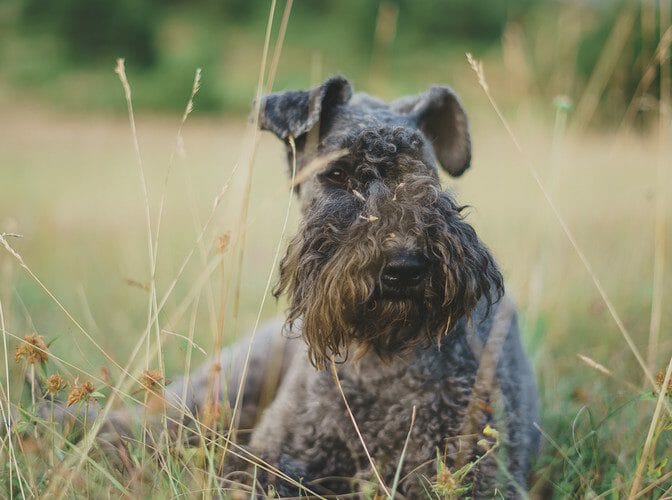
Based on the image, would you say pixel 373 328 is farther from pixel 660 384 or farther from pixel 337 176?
pixel 660 384

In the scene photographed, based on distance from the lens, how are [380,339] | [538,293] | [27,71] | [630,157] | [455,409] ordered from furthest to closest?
[27,71] → [630,157] → [538,293] → [455,409] → [380,339]

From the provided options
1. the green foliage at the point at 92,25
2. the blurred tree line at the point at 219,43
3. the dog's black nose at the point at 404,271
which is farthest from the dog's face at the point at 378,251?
the green foliage at the point at 92,25

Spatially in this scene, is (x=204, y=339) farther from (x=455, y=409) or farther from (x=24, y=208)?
(x=24, y=208)

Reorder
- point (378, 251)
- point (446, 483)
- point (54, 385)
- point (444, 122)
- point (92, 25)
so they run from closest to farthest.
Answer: point (446, 483)
point (54, 385)
point (378, 251)
point (444, 122)
point (92, 25)

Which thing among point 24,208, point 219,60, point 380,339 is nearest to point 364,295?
point 380,339

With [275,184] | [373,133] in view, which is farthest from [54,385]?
[275,184]

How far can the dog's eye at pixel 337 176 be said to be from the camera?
2563 millimetres

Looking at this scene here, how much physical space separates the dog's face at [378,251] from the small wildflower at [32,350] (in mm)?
741

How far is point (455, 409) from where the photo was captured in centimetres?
249

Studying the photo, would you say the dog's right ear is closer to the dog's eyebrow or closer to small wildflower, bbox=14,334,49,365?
the dog's eyebrow

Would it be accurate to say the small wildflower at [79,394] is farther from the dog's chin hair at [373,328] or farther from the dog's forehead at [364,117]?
the dog's forehead at [364,117]

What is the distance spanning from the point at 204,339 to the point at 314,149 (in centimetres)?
179

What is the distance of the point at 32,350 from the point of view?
1990 mm

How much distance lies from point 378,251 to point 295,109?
0.94m
